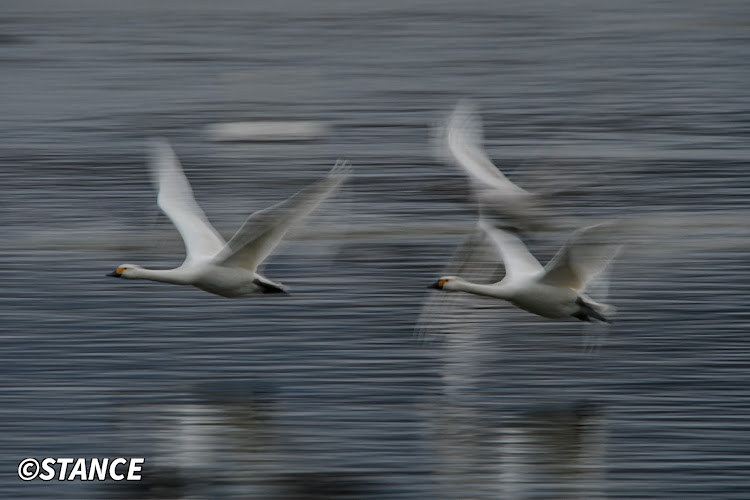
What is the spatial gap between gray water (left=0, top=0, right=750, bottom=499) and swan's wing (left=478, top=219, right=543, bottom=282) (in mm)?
662

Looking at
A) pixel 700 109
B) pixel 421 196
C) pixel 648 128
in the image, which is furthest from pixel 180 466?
pixel 700 109

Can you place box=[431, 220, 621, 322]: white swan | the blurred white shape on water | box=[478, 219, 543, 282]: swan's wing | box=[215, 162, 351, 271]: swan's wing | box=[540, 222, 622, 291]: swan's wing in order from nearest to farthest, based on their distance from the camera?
box=[215, 162, 351, 271]: swan's wing
box=[540, 222, 622, 291]: swan's wing
box=[431, 220, 621, 322]: white swan
box=[478, 219, 543, 282]: swan's wing
the blurred white shape on water

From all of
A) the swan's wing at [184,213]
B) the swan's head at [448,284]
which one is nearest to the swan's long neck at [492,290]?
the swan's head at [448,284]

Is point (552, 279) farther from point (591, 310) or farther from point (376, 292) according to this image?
point (376, 292)

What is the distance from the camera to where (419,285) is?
18.3 metres

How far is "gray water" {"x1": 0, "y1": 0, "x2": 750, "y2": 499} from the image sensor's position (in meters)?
13.3

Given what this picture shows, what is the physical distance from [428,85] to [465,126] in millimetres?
16909

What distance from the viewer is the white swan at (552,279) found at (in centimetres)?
1422

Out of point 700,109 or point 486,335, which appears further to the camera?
point 700,109

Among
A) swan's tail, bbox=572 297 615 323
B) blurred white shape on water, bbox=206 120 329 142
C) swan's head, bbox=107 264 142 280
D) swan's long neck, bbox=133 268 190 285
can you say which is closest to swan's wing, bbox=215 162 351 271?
swan's long neck, bbox=133 268 190 285

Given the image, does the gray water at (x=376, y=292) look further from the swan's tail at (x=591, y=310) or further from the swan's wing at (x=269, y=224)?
the swan's wing at (x=269, y=224)

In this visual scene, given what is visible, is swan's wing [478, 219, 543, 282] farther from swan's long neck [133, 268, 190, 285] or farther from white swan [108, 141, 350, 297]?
swan's long neck [133, 268, 190, 285]

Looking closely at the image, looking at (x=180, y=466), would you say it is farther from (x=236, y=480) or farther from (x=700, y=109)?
(x=700, y=109)

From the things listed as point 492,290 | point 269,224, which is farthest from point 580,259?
point 269,224
